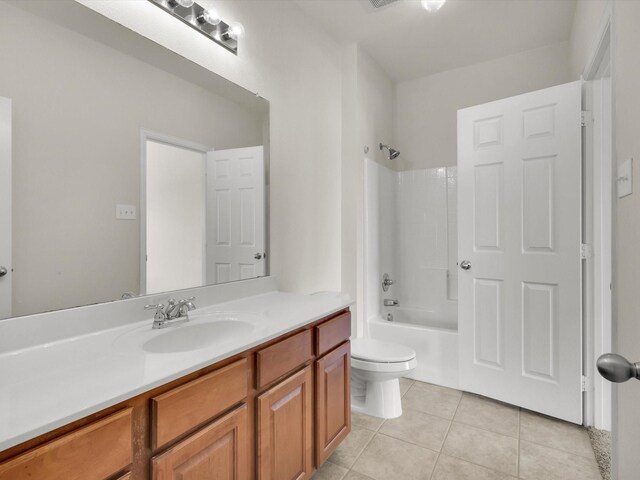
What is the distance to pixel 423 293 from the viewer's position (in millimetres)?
3320

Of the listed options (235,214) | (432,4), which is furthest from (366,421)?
(432,4)

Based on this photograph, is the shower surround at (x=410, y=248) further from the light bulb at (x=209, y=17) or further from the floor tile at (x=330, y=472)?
the light bulb at (x=209, y=17)

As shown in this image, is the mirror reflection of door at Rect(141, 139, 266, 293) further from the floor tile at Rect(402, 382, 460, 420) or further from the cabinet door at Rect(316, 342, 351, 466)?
the floor tile at Rect(402, 382, 460, 420)

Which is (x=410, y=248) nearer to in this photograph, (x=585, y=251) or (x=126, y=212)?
(x=585, y=251)

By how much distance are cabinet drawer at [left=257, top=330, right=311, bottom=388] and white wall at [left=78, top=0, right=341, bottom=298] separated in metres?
0.75

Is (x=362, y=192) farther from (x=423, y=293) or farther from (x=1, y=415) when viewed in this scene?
(x=1, y=415)

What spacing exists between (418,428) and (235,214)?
5.42ft

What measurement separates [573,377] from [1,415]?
2590mm

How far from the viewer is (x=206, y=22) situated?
63.6 inches

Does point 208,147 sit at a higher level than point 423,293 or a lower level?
higher

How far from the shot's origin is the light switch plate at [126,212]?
1323 millimetres

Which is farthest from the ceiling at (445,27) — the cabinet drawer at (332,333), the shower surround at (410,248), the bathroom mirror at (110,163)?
the cabinet drawer at (332,333)

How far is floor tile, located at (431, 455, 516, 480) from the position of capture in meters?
1.62

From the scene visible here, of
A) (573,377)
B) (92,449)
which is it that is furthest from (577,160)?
(92,449)
